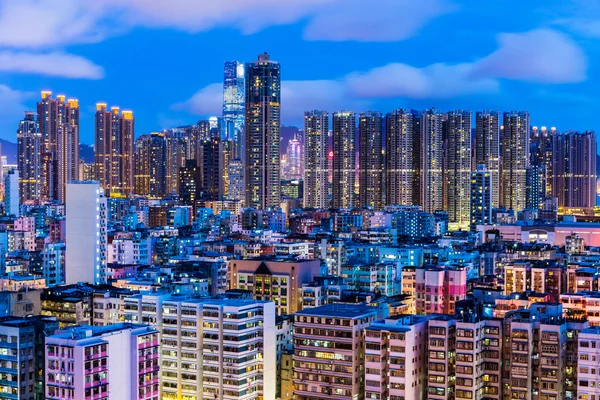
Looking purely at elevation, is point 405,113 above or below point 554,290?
above

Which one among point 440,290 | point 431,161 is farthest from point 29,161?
point 440,290

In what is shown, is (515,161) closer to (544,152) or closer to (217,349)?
(544,152)

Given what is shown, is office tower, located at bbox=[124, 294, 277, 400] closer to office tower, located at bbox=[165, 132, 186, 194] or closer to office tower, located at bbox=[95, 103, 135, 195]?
office tower, located at bbox=[165, 132, 186, 194]

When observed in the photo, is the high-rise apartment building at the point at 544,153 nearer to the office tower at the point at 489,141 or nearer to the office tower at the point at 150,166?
the office tower at the point at 489,141

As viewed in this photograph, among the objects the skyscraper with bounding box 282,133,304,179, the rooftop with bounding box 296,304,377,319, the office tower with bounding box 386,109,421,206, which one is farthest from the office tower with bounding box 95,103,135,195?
the rooftop with bounding box 296,304,377,319

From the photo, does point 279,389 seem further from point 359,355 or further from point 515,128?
point 515,128

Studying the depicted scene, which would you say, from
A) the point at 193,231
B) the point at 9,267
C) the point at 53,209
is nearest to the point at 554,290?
the point at 9,267

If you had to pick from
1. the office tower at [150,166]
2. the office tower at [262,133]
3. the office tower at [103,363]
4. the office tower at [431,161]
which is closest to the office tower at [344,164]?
the office tower at [431,161]

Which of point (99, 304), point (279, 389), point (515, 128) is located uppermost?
point (515, 128)
